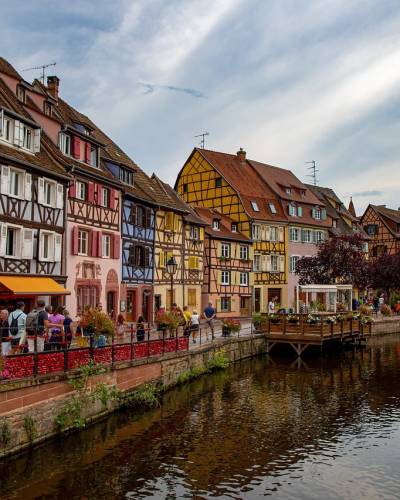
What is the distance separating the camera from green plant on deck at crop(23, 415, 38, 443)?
13953mm

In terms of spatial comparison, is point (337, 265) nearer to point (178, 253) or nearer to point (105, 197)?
point (178, 253)

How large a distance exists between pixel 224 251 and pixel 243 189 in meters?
8.48

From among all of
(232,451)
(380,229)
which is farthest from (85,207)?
(380,229)

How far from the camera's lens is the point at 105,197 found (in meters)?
31.3

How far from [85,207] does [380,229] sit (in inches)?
2168

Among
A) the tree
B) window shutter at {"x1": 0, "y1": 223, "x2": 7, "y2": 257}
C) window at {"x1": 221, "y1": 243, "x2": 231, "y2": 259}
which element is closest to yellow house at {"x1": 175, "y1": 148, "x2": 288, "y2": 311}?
the tree

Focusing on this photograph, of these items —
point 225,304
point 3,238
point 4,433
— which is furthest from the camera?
point 225,304

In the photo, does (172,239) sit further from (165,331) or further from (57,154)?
(165,331)

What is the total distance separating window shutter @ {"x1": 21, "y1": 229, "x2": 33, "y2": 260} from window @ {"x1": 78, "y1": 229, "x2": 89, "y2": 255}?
451cm

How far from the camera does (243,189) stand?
53875mm

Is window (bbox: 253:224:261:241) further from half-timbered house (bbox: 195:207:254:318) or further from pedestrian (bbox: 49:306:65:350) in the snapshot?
pedestrian (bbox: 49:306:65:350)

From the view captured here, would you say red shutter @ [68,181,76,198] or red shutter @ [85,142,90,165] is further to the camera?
red shutter @ [85,142,90,165]

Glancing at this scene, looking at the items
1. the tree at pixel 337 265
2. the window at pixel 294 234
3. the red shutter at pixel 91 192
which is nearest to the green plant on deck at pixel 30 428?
the red shutter at pixel 91 192

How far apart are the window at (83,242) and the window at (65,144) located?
3952mm
